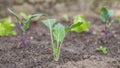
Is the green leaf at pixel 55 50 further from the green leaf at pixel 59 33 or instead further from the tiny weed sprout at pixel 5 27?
the tiny weed sprout at pixel 5 27

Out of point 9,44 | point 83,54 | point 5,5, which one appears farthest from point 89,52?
point 5,5

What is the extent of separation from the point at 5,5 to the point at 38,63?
187cm

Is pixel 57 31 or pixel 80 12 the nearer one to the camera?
pixel 57 31

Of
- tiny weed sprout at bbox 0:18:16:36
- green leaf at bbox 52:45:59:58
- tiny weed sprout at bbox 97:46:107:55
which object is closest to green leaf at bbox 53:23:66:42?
green leaf at bbox 52:45:59:58

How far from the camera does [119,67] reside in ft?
8.03

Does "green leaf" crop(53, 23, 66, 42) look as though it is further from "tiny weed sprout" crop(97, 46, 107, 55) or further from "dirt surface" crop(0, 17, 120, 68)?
"tiny weed sprout" crop(97, 46, 107, 55)

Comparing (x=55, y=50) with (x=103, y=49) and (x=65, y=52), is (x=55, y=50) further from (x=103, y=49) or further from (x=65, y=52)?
(x=103, y=49)

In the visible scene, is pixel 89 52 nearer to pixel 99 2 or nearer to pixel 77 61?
pixel 77 61

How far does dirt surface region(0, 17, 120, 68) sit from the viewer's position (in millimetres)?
2443

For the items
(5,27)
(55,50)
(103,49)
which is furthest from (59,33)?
(5,27)

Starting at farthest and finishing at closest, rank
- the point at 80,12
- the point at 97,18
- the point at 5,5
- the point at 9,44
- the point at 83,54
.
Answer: the point at 80,12 < the point at 97,18 < the point at 5,5 < the point at 9,44 < the point at 83,54

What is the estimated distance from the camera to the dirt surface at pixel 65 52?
244cm

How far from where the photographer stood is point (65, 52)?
2744 millimetres

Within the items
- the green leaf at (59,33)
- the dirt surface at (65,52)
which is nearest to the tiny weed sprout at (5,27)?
the dirt surface at (65,52)
